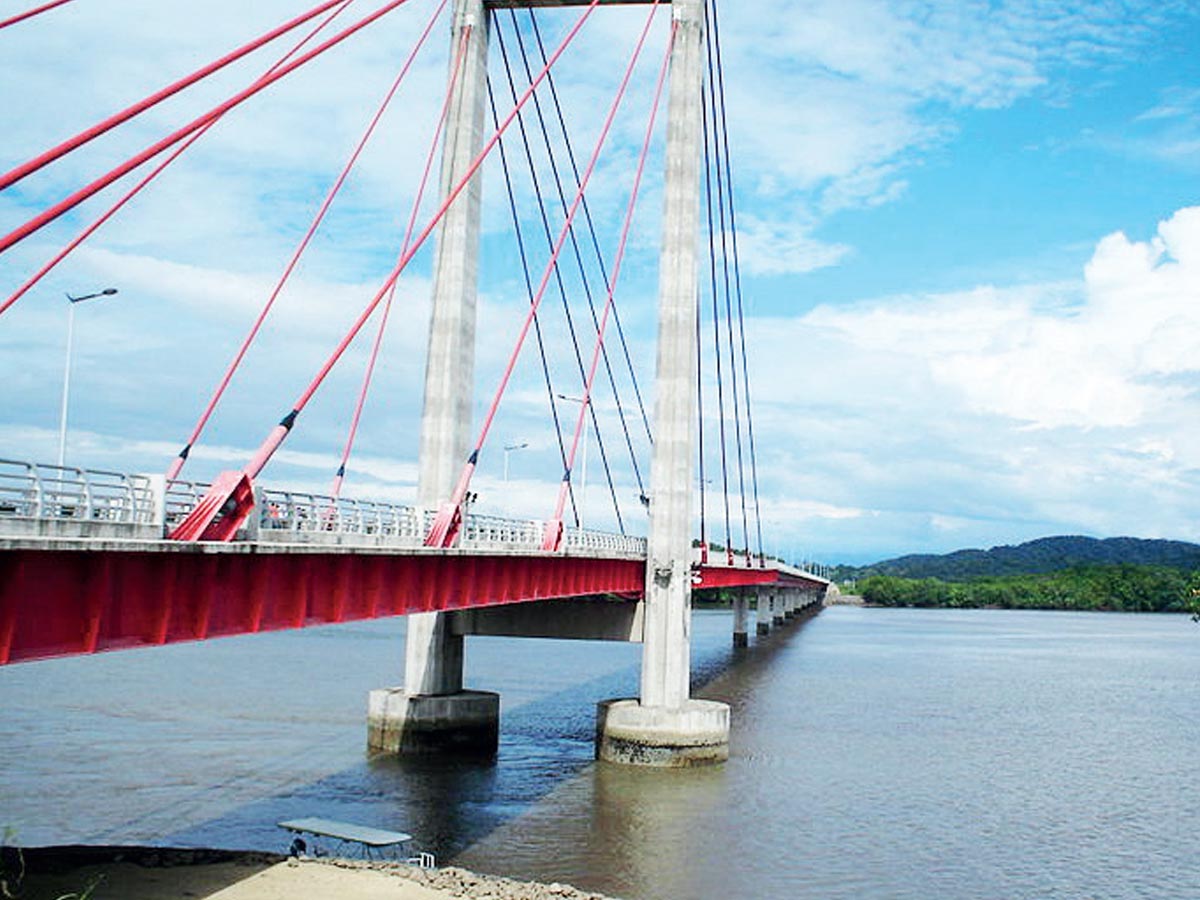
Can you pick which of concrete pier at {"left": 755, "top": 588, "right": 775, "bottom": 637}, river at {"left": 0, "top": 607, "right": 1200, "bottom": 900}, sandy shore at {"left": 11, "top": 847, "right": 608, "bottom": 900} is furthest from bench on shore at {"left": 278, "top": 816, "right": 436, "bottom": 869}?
concrete pier at {"left": 755, "top": 588, "right": 775, "bottom": 637}

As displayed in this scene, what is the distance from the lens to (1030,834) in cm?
3353

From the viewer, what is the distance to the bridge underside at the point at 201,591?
49.3 feet

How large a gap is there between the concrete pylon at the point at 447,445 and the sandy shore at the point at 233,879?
1738 centimetres

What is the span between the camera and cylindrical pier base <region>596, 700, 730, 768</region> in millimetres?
42094

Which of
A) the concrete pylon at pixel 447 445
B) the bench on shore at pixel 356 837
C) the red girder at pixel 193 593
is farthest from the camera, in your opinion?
the concrete pylon at pixel 447 445

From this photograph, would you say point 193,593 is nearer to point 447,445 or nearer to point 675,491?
point 447,445

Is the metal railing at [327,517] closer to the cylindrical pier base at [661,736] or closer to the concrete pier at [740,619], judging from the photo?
the cylindrical pier base at [661,736]

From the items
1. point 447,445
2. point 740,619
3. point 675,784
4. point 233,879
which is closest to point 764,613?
point 740,619

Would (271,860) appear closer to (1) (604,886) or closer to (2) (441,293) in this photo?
(1) (604,886)

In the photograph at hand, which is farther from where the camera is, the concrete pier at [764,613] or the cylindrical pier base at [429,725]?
the concrete pier at [764,613]

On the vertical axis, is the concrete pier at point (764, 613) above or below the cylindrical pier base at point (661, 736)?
above

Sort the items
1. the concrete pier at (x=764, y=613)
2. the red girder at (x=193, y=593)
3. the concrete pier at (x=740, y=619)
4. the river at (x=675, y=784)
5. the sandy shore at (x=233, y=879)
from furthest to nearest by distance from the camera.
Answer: the concrete pier at (x=764, y=613) < the concrete pier at (x=740, y=619) < the river at (x=675, y=784) < the sandy shore at (x=233, y=879) < the red girder at (x=193, y=593)

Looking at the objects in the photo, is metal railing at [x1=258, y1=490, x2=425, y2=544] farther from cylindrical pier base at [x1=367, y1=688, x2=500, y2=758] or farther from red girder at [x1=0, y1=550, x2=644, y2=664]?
cylindrical pier base at [x1=367, y1=688, x2=500, y2=758]

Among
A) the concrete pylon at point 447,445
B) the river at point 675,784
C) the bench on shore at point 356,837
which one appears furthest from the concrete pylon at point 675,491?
→ the bench on shore at point 356,837
